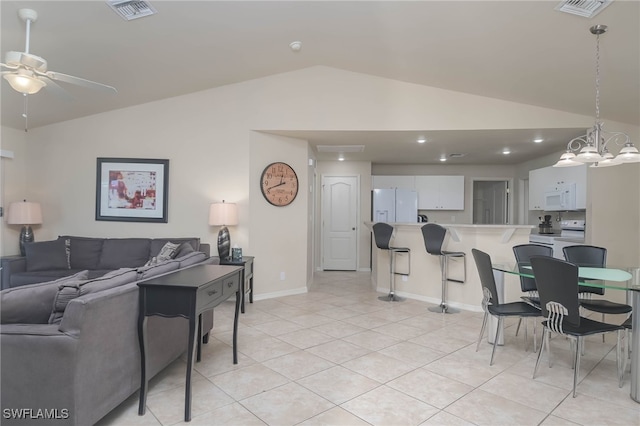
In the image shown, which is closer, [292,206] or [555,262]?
[555,262]

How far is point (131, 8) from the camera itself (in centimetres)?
290

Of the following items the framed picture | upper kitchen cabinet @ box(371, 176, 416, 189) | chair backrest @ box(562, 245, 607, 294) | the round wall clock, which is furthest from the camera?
upper kitchen cabinet @ box(371, 176, 416, 189)

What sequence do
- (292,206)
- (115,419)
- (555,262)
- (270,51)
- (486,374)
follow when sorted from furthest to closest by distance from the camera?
(292,206) → (270,51) → (486,374) → (555,262) → (115,419)

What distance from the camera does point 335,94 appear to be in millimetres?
4875

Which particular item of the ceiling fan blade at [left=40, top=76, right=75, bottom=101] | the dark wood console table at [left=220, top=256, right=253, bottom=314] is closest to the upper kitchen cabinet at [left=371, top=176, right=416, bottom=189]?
the dark wood console table at [left=220, top=256, right=253, bottom=314]

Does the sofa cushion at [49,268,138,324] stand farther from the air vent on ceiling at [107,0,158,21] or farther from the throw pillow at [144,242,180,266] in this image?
the air vent on ceiling at [107,0,158,21]

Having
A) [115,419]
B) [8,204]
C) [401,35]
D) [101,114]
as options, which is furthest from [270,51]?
[8,204]

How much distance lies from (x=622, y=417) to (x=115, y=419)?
3.04m

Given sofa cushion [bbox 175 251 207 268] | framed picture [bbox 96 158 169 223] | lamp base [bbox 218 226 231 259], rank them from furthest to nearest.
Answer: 1. framed picture [bbox 96 158 169 223]
2. lamp base [bbox 218 226 231 259]
3. sofa cushion [bbox 175 251 207 268]

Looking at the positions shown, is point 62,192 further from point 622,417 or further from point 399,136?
point 622,417

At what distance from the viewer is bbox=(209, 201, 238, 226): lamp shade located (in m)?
4.64

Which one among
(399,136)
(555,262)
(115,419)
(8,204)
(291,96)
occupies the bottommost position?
(115,419)

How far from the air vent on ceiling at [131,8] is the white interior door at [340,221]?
501 centimetres

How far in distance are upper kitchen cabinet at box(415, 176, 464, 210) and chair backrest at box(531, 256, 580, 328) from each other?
5.14 meters
